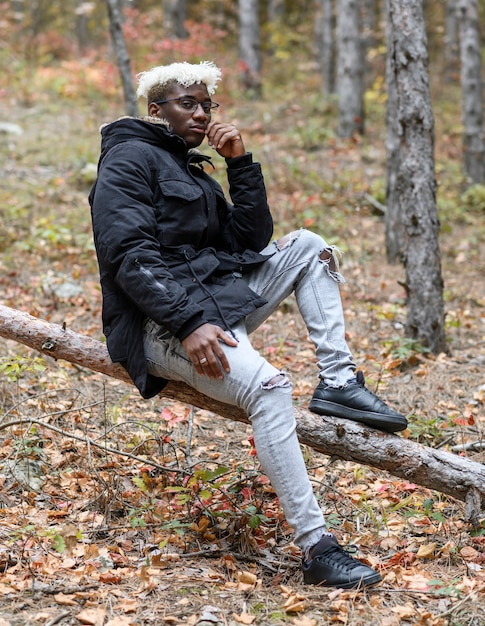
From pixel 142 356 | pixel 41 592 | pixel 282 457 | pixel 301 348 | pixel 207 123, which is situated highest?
pixel 207 123

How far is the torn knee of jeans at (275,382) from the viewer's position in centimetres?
318

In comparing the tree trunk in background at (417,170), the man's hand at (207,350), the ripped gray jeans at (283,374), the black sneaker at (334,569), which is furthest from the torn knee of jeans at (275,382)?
the tree trunk in background at (417,170)

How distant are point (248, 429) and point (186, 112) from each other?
2.53 metres

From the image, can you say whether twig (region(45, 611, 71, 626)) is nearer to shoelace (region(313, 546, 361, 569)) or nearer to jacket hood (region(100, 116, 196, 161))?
shoelace (region(313, 546, 361, 569))

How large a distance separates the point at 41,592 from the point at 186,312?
4.71 ft

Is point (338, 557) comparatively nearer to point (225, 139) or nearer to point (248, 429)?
point (248, 429)

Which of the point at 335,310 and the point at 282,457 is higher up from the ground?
the point at 335,310

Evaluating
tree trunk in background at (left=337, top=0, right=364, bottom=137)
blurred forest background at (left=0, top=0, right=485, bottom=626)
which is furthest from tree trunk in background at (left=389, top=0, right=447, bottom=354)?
tree trunk in background at (left=337, top=0, right=364, bottom=137)

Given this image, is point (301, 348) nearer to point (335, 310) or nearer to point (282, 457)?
point (335, 310)

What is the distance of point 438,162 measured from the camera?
44.1 ft

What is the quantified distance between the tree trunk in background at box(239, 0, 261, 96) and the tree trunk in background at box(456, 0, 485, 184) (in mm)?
6380

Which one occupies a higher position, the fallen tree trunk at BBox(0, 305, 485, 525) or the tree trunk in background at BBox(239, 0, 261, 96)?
the tree trunk in background at BBox(239, 0, 261, 96)

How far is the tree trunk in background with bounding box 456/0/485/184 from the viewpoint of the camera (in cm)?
1186

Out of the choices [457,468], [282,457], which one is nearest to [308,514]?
[282,457]
